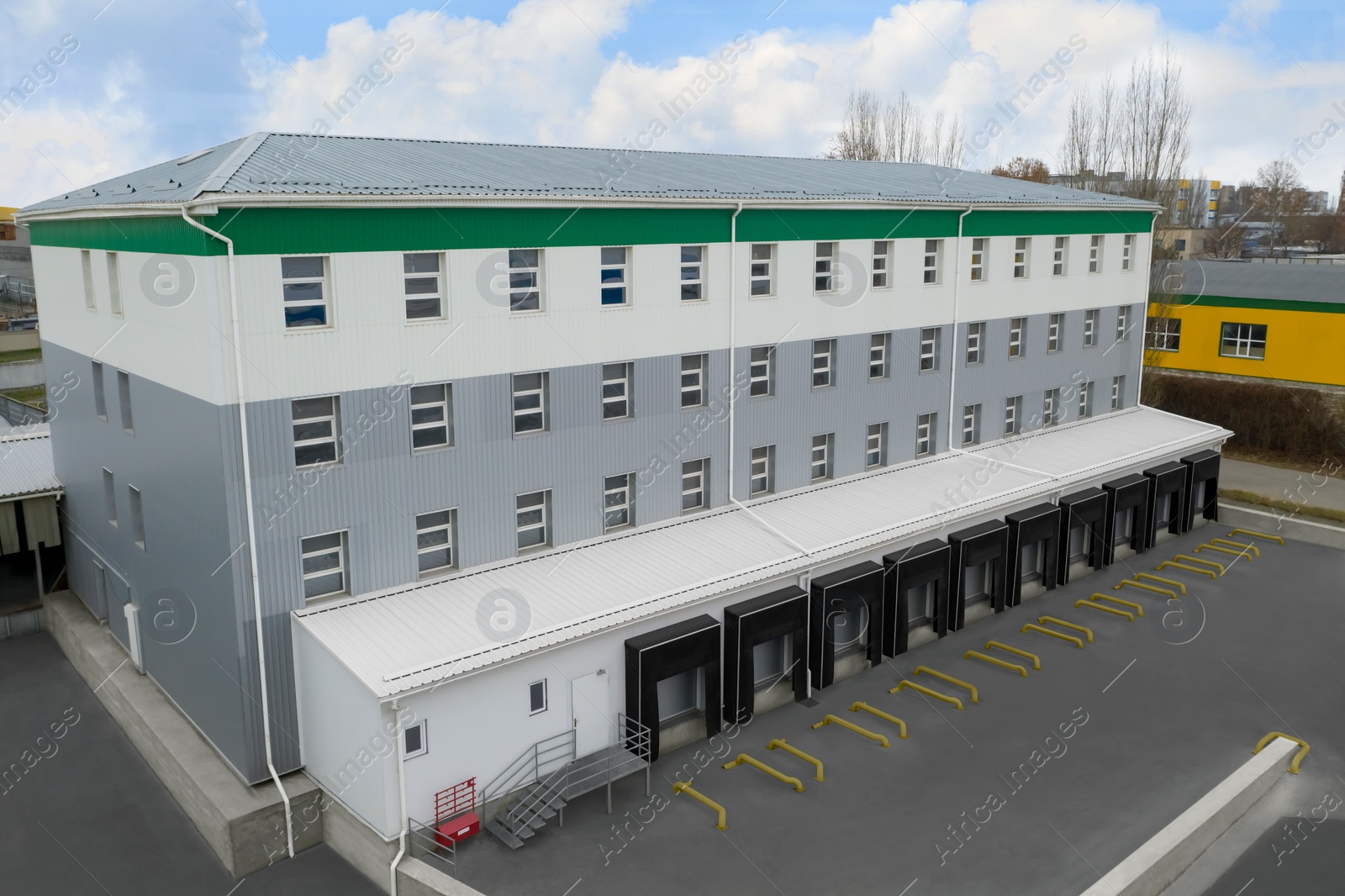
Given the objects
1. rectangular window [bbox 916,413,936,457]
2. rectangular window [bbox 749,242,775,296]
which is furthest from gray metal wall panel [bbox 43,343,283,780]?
rectangular window [bbox 916,413,936,457]

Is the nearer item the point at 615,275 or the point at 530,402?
the point at 530,402

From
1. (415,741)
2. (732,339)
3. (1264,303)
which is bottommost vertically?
(415,741)

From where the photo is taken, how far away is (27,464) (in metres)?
22.2

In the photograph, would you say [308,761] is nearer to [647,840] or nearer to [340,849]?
[340,849]

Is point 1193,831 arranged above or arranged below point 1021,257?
below

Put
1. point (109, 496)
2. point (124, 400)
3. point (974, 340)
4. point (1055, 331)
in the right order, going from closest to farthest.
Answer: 1. point (124, 400)
2. point (109, 496)
3. point (974, 340)
4. point (1055, 331)

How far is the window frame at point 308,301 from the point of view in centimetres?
1366

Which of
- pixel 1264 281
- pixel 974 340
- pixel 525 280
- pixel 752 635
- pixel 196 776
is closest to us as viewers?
pixel 196 776

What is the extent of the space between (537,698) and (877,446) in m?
10.8

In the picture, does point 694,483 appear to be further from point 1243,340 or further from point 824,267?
point 1243,340

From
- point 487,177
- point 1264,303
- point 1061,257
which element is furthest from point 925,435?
point 1264,303

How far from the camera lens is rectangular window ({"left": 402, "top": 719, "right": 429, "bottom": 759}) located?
1312cm

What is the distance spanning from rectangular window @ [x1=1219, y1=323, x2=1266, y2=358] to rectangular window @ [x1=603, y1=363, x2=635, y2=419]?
29082mm

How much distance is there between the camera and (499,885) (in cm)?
1261
